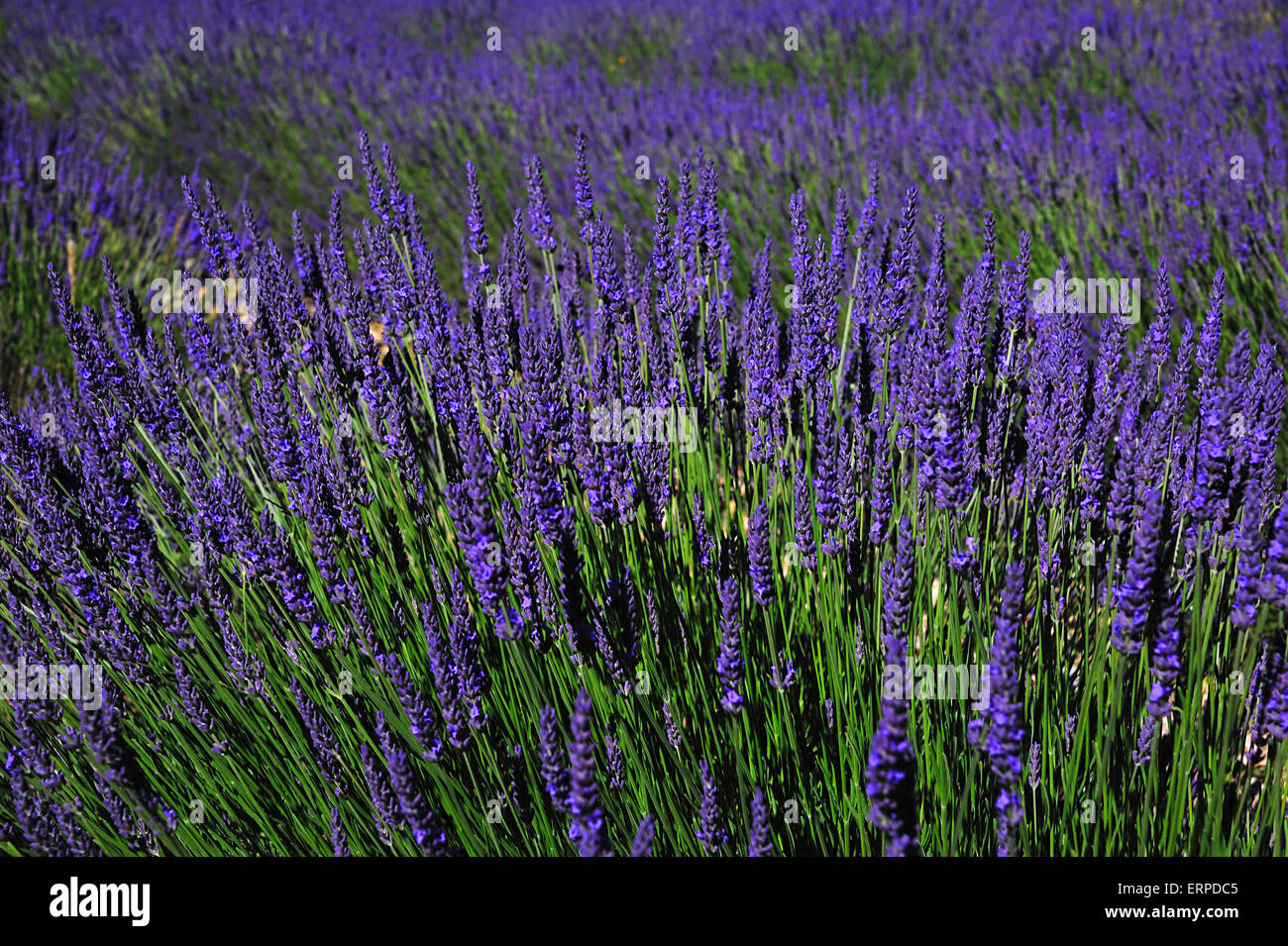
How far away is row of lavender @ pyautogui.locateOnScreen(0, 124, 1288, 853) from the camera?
133cm

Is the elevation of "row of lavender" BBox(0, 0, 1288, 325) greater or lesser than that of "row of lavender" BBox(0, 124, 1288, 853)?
greater

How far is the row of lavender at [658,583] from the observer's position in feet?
4.36

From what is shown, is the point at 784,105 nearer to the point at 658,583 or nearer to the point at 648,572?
the point at 648,572

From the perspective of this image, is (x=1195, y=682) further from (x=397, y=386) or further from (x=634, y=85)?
(x=634, y=85)

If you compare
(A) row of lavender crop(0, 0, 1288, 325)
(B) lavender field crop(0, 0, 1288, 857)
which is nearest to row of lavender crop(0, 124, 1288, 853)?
(B) lavender field crop(0, 0, 1288, 857)

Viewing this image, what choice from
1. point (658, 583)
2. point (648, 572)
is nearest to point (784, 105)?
point (648, 572)

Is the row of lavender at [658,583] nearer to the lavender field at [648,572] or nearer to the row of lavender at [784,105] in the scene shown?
the lavender field at [648,572]

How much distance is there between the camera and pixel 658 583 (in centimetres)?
162

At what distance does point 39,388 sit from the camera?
3.68 metres

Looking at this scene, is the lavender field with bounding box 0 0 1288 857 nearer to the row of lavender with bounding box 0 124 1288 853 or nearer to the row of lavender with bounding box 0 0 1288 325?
the row of lavender with bounding box 0 124 1288 853

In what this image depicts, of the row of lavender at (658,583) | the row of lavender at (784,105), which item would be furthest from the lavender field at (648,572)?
the row of lavender at (784,105)

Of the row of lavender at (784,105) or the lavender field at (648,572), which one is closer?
the lavender field at (648,572)

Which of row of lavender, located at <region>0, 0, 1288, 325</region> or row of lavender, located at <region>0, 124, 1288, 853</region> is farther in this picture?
row of lavender, located at <region>0, 0, 1288, 325</region>
